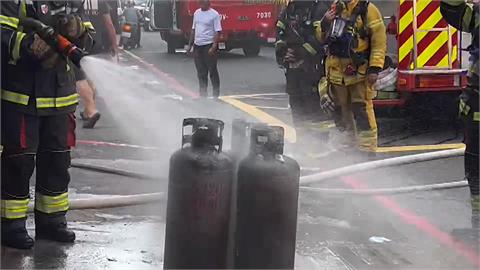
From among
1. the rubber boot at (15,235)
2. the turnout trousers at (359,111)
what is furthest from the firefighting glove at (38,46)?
the turnout trousers at (359,111)

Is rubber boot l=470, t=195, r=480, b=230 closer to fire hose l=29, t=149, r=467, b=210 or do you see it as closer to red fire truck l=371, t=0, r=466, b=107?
fire hose l=29, t=149, r=467, b=210

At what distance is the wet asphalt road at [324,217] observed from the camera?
15.4 ft

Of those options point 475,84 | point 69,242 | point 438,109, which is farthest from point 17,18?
point 438,109

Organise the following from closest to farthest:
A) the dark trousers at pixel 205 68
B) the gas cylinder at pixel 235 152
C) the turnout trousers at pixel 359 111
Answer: the gas cylinder at pixel 235 152, the turnout trousers at pixel 359 111, the dark trousers at pixel 205 68

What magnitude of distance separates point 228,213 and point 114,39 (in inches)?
226

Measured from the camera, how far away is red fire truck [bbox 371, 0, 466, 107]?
8766 mm

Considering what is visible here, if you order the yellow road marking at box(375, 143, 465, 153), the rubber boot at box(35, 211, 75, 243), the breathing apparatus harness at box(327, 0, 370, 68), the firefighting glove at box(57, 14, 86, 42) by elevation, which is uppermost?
the firefighting glove at box(57, 14, 86, 42)

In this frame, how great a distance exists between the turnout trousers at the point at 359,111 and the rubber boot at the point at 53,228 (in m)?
3.02

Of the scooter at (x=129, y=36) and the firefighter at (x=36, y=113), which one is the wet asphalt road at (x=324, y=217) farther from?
the scooter at (x=129, y=36)

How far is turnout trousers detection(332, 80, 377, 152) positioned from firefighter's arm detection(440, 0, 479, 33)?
5.75 ft

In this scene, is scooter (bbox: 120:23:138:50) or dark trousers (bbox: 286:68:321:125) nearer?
dark trousers (bbox: 286:68:321:125)

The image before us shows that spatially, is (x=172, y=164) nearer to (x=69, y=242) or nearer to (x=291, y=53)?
(x=69, y=242)

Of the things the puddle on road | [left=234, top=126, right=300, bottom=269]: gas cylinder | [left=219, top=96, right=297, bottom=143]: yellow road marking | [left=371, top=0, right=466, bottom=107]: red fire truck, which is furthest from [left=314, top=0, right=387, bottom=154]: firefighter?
[left=234, top=126, right=300, bottom=269]: gas cylinder

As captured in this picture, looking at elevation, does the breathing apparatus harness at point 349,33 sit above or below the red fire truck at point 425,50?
Answer: above
